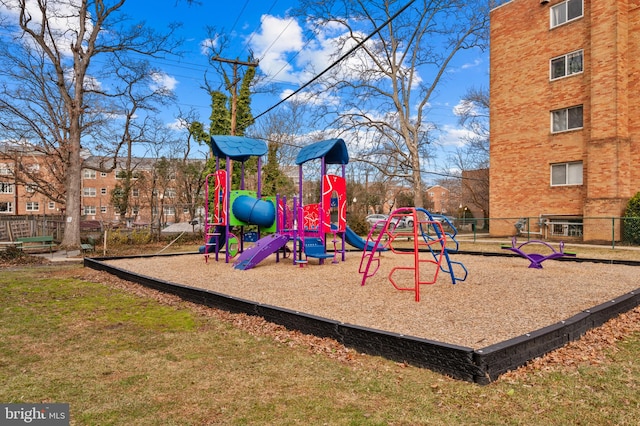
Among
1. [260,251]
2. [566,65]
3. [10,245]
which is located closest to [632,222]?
[566,65]

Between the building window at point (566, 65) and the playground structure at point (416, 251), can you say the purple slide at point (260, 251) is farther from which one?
the building window at point (566, 65)

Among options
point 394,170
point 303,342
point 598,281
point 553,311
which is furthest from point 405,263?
point 394,170

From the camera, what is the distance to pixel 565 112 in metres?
20.3

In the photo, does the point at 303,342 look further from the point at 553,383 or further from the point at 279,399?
the point at 553,383

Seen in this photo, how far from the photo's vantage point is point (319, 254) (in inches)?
422

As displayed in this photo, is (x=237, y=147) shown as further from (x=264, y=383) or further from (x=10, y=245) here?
(x=10, y=245)

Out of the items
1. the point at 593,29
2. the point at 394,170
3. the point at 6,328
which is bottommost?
the point at 6,328

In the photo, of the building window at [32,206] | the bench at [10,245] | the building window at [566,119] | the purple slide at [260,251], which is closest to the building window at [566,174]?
the building window at [566,119]

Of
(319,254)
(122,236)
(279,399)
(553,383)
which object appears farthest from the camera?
(122,236)

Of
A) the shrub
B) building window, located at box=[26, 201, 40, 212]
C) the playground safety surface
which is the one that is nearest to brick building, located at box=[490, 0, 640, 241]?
the shrub

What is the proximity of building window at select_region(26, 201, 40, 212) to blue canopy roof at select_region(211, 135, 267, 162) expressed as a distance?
62.5m

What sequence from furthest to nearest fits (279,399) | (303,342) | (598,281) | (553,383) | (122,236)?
(122,236)
(598,281)
(303,342)
(553,383)
(279,399)

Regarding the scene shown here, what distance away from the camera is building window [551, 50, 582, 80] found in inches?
779

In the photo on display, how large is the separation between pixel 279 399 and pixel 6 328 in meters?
4.50
